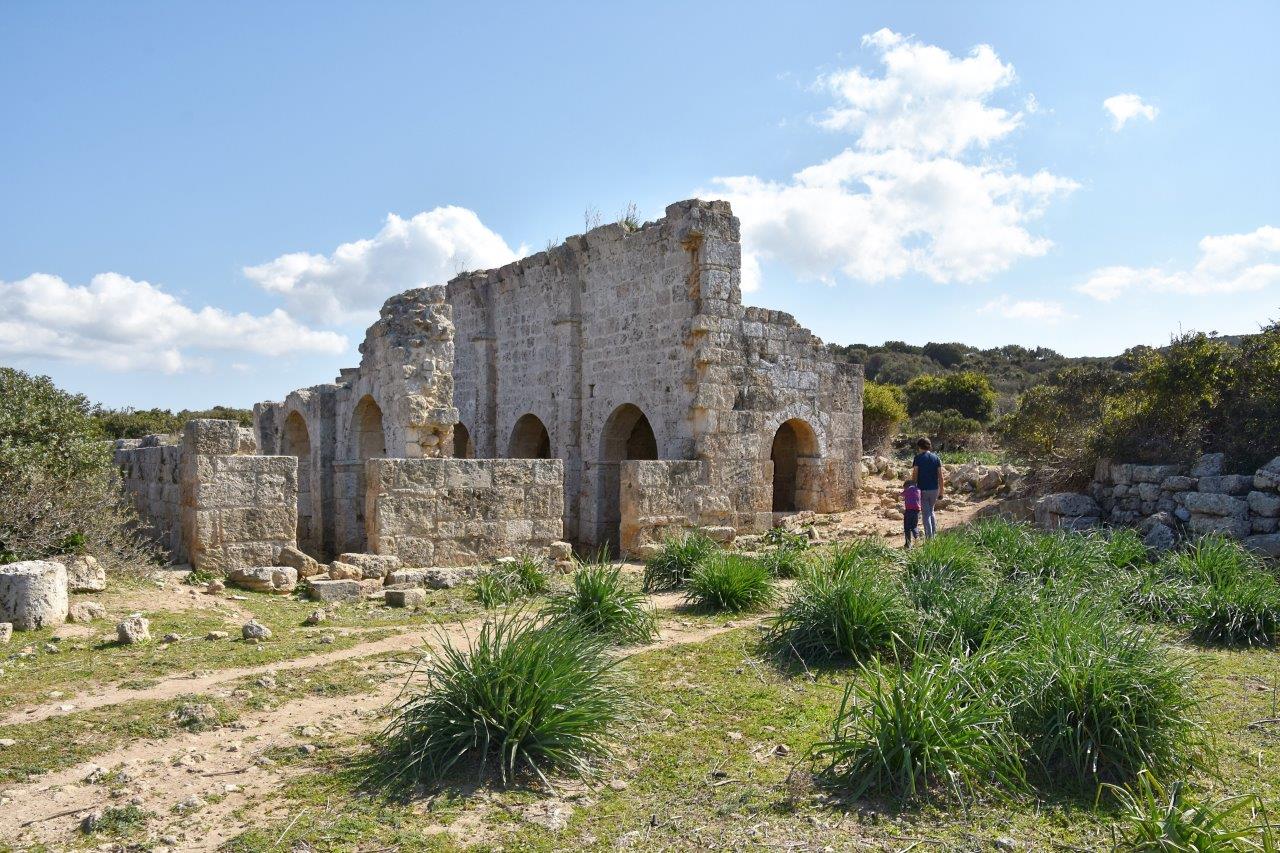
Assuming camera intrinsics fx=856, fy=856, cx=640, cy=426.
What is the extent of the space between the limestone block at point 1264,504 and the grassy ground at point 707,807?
568cm

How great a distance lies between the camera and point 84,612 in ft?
22.8

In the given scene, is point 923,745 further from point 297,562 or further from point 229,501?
point 229,501

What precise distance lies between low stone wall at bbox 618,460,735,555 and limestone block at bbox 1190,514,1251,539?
19.1ft

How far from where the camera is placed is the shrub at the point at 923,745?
13.0 feet

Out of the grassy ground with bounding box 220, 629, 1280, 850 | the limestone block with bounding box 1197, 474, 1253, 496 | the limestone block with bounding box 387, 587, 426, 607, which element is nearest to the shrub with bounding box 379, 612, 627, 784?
the grassy ground with bounding box 220, 629, 1280, 850

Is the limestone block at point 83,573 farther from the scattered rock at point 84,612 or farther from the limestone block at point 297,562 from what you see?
the limestone block at point 297,562

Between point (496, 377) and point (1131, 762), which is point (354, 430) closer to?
point (496, 377)

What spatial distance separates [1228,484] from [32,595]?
40.3ft

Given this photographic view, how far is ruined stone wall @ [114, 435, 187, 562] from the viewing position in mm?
10094

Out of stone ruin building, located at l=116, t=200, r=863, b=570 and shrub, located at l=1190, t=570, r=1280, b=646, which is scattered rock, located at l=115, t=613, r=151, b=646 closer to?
stone ruin building, located at l=116, t=200, r=863, b=570

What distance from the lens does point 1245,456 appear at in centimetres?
1085

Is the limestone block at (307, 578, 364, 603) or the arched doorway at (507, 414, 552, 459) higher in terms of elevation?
the arched doorway at (507, 414, 552, 459)

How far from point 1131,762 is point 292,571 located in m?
7.78

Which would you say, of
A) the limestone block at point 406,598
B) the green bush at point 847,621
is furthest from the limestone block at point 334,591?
the green bush at point 847,621
